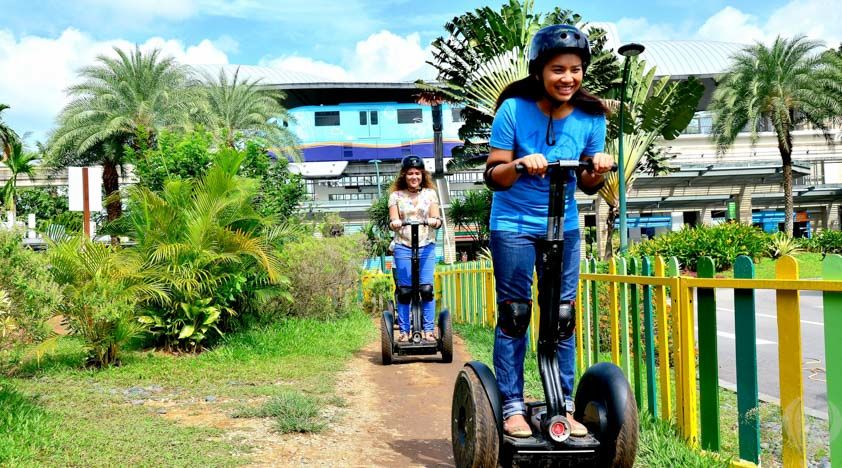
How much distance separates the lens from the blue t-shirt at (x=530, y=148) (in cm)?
329

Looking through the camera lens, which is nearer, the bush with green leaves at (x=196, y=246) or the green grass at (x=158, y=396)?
the green grass at (x=158, y=396)

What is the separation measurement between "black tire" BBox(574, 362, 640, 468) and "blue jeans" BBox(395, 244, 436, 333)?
4.15 metres

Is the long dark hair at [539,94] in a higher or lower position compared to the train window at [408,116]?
lower

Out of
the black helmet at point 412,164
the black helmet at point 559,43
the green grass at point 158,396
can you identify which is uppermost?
the black helmet at point 559,43

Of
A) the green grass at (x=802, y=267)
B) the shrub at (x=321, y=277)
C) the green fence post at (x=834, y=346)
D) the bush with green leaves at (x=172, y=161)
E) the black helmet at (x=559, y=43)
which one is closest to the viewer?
the green fence post at (x=834, y=346)

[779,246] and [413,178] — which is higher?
[413,178]

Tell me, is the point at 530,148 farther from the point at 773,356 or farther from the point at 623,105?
the point at 623,105

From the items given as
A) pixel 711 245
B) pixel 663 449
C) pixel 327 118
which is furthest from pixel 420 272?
pixel 327 118

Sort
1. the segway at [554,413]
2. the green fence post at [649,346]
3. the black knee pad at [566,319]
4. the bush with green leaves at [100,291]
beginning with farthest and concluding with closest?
1. the bush with green leaves at [100,291]
2. the green fence post at [649,346]
3. the black knee pad at [566,319]
4. the segway at [554,413]

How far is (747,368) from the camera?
3381mm

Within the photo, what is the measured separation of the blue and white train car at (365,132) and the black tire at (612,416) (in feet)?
159

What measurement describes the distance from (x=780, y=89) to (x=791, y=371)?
33.4m

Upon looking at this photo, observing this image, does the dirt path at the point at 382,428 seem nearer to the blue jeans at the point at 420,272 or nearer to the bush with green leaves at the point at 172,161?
the blue jeans at the point at 420,272

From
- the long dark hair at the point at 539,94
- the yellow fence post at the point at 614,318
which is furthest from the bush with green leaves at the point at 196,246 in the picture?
the long dark hair at the point at 539,94
